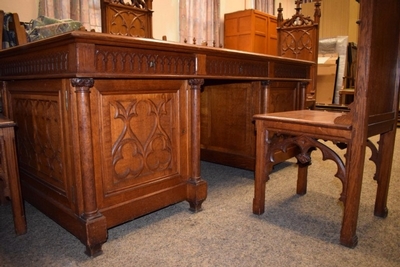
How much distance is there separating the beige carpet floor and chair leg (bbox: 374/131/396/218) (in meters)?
0.08

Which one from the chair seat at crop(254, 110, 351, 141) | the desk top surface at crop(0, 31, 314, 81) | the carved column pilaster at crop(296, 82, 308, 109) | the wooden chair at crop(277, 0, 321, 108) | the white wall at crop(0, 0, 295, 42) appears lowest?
the chair seat at crop(254, 110, 351, 141)

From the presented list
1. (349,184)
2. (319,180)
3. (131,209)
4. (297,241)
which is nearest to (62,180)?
(131,209)

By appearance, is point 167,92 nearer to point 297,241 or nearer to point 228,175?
point 297,241

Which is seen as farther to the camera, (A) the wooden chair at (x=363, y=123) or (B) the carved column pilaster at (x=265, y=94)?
(B) the carved column pilaster at (x=265, y=94)

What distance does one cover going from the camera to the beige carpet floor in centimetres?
124

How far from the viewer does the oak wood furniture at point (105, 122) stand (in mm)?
1217

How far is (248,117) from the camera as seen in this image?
2.38 meters

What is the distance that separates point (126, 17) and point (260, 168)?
69.7 inches

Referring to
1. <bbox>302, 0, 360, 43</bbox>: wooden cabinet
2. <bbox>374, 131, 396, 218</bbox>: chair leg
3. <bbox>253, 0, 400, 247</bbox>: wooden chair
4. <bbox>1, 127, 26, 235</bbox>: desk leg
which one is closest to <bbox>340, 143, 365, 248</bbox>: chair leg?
<bbox>253, 0, 400, 247</bbox>: wooden chair

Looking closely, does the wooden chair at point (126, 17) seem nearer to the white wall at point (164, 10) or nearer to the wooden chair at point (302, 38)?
the white wall at point (164, 10)

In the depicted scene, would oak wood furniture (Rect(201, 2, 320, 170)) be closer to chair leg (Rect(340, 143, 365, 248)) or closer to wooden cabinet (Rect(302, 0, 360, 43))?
chair leg (Rect(340, 143, 365, 248))

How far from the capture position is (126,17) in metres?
2.61

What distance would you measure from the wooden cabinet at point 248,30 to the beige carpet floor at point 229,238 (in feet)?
12.1

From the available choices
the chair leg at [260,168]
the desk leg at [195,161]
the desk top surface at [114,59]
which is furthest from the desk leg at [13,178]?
the chair leg at [260,168]
